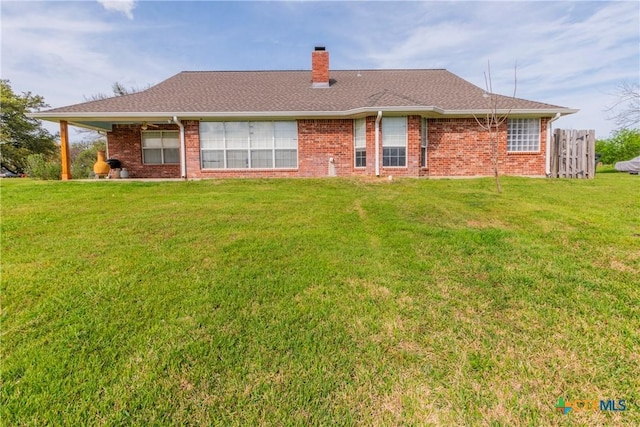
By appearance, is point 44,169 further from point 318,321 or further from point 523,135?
point 523,135

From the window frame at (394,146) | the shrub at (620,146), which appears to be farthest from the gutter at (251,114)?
the shrub at (620,146)

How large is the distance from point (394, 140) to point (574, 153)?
292 inches

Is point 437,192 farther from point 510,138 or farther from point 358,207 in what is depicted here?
point 510,138

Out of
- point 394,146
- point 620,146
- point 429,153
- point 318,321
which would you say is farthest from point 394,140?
point 620,146

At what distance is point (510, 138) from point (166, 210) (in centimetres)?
1334

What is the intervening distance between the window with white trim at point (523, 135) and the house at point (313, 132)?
4cm

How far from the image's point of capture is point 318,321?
319 cm

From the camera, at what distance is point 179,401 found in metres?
2.30

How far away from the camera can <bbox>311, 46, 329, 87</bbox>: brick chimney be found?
15.9m

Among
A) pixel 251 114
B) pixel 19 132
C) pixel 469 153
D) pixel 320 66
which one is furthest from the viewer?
pixel 19 132

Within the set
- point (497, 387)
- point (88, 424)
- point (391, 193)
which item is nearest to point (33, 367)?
point (88, 424)

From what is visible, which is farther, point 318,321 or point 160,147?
point 160,147

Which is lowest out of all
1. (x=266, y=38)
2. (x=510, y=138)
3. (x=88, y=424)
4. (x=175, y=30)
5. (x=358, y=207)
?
(x=88, y=424)

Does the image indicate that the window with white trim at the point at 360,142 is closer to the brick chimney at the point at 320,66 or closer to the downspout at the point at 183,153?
the brick chimney at the point at 320,66
